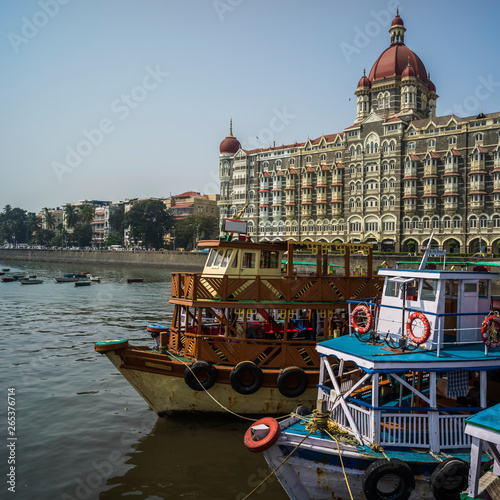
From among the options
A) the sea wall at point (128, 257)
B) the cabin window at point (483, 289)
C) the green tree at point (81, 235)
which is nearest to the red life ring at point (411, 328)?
the cabin window at point (483, 289)

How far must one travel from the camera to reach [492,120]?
6544 centimetres

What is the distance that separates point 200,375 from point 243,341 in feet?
5.15

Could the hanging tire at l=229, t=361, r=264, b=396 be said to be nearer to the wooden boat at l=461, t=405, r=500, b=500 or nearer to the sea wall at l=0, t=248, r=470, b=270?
→ the wooden boat at l=461, t=405, r=500, b=500

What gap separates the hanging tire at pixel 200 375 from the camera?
12.9 meters

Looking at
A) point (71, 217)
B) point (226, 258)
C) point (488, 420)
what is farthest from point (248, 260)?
point (71, 217)

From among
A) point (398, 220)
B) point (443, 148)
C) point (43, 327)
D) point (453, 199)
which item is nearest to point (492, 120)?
point (443, 148)

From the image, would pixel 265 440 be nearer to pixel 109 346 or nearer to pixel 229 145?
pixel 109 346

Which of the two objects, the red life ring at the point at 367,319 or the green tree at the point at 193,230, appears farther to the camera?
the green tree at the point at 193,230

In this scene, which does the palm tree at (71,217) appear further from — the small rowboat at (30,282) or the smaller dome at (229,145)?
the small rowboat at (30,282)

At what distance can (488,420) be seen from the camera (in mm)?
7246

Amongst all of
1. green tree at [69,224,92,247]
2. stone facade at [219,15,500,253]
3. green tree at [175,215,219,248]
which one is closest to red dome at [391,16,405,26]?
stone facade at [219,15,500,253]

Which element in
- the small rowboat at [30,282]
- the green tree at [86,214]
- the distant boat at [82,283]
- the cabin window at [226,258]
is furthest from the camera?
the green tree at [86,214]

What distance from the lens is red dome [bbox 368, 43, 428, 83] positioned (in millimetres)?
79438

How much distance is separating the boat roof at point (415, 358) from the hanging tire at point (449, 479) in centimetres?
172
